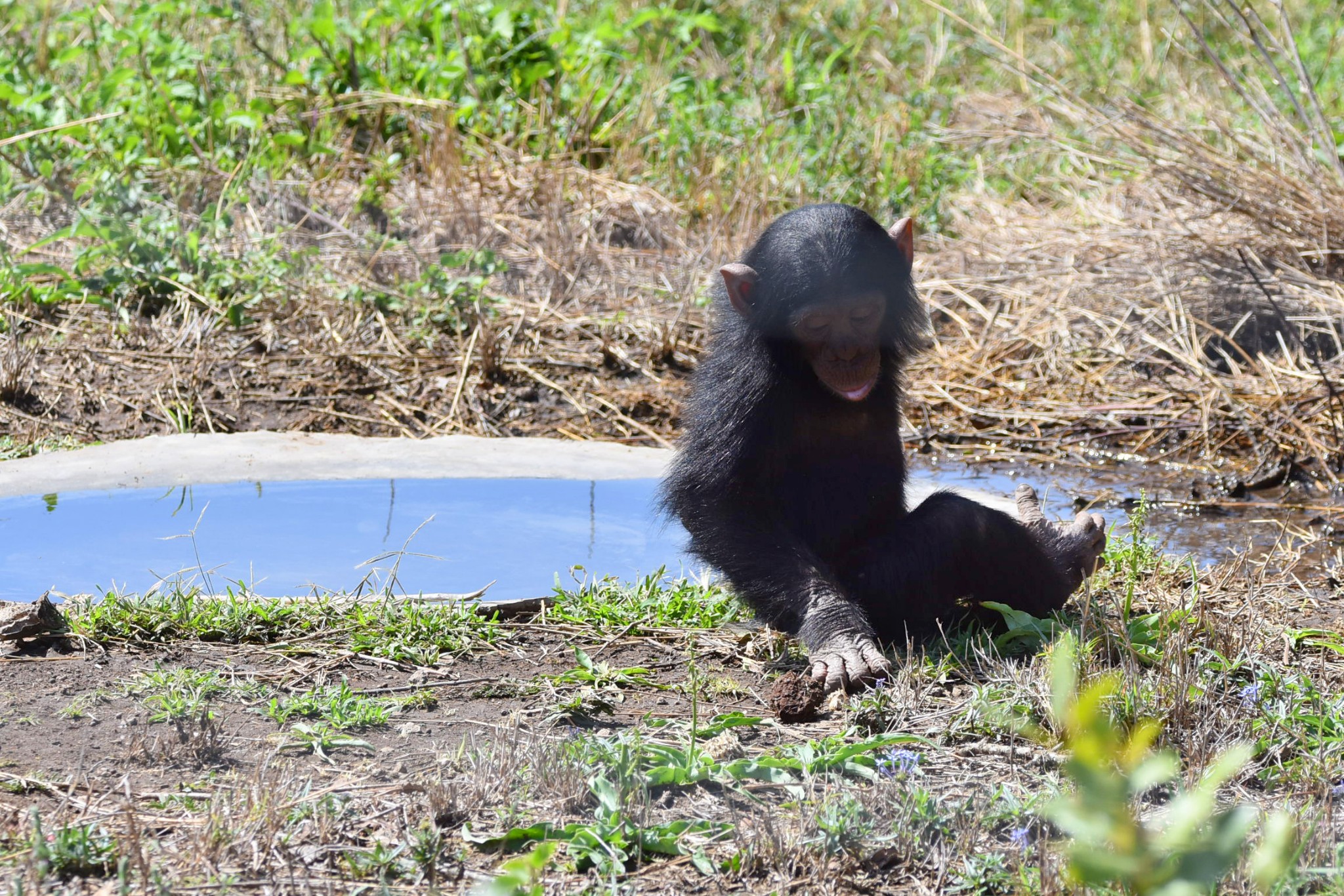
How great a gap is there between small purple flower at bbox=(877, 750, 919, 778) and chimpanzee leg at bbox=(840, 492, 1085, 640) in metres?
0.79

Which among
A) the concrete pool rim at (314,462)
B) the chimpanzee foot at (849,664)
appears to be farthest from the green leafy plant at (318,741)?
the concrete pool rim at (314,462)

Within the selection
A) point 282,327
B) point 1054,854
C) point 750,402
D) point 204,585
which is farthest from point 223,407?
point 1054,854

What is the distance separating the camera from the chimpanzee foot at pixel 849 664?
3459 millimetres

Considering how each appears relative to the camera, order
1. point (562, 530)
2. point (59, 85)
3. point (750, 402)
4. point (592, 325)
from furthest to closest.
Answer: point (59, 85) → point (592, 325) → point (562, 530) → point (750, 402)

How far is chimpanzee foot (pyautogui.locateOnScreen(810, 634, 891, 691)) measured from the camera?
3459 mm

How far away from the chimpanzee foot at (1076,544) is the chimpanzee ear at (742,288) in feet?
3.73

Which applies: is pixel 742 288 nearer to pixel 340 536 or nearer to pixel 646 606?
pixel 646 606

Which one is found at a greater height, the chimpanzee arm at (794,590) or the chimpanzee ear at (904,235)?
the chimpanzee ear at (904,235)

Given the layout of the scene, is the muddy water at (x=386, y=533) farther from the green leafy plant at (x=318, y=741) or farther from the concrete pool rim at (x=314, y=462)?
the green leafy plant at (x=318, y=741)

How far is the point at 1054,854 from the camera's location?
2465 mm

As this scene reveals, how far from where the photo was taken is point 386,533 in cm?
491

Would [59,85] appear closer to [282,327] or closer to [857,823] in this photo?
[282,327]

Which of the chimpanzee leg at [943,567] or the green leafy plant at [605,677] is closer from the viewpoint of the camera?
the green leafy plant at [605,677]

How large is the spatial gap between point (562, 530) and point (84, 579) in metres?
1.69
